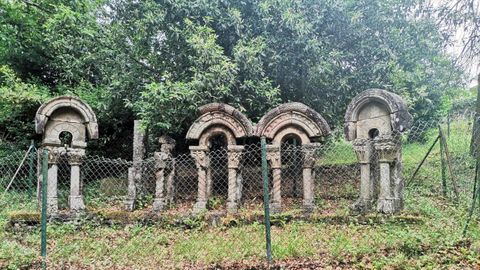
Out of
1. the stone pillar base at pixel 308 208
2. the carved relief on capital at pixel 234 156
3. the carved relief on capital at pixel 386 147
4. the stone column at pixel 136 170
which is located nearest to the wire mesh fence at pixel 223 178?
the stone column at pixel 136 170

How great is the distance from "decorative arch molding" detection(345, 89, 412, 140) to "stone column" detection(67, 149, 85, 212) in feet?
19.0

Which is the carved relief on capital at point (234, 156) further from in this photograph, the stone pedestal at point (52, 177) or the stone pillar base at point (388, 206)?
the stone pedestal at point (52, 177)

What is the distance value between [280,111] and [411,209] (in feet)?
10.4

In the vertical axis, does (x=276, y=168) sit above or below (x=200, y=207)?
above

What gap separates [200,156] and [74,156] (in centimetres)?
273

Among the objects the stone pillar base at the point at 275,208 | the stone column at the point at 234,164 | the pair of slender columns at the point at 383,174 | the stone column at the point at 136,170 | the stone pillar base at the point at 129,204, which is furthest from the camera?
the stone column at the point at 136,170

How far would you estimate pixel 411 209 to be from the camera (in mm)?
6801

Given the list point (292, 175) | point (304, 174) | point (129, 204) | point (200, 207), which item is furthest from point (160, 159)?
point (292, 175)

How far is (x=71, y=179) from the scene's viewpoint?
25.4ft

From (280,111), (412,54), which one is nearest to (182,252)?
(280,111)

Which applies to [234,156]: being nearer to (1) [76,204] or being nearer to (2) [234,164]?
(2) [234,164]

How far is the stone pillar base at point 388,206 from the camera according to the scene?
653 centimetres

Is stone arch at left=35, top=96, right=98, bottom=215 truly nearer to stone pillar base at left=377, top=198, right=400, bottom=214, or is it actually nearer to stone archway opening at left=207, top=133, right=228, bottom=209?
stone archway opening at left=207, top=133, right=228, bottom=209

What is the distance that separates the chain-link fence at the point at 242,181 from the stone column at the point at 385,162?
0.53 metres
